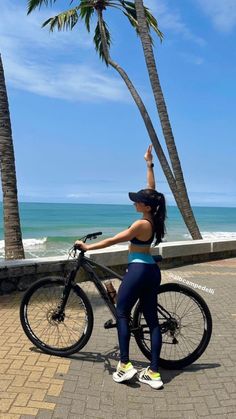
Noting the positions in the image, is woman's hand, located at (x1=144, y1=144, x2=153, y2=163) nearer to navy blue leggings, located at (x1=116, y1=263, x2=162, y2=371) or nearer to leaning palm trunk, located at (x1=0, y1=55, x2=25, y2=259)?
navy blue leggings, located at (x1=116, y1=263, x2=162, y2=371)

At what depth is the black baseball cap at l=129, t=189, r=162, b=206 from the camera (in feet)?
13.5

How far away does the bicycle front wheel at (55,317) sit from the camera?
15.0 feet

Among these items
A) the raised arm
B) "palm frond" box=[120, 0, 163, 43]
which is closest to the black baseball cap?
the raised arm

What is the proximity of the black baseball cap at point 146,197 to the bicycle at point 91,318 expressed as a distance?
588 mm

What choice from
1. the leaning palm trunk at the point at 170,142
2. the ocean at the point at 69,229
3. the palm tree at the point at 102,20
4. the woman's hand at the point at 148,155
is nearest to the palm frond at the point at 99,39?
the palm tree at the point at 102,20

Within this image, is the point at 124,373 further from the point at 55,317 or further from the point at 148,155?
the point at 148,155

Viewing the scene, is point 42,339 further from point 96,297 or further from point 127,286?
point 96,297

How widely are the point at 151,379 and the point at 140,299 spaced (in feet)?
2.34

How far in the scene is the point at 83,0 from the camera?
15.6 meters

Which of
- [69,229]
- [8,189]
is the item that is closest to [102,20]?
[8,189]

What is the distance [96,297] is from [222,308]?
195cm

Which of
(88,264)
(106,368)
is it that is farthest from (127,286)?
(106,368)

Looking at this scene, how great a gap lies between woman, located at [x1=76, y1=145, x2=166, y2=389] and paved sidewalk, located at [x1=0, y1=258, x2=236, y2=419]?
166 mm

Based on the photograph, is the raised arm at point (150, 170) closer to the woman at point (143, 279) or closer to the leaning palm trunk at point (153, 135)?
the woman at point (143, 279)
